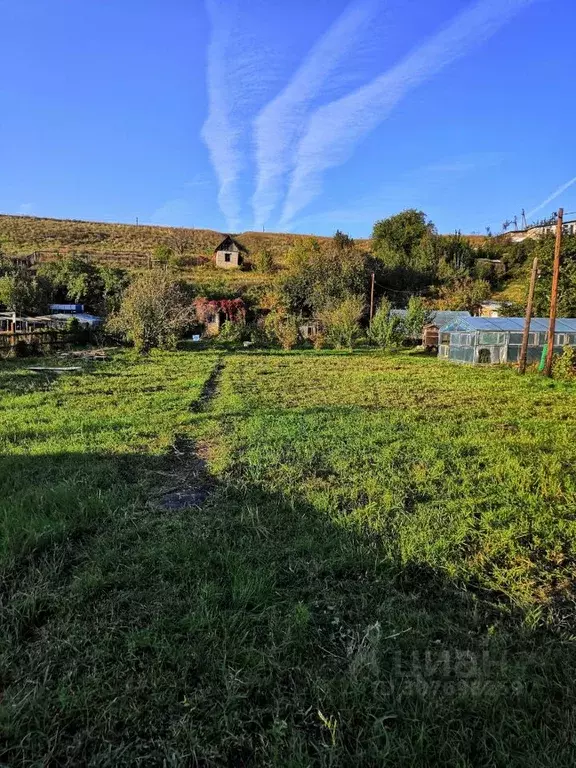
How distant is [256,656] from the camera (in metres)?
2.45

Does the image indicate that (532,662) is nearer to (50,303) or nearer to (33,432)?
(33,432)

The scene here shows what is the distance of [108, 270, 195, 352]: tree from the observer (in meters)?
22.0

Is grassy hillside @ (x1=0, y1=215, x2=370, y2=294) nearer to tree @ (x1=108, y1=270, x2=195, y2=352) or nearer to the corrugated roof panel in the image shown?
tree @ (x1=108, y1=270, x2=195, y2=352)

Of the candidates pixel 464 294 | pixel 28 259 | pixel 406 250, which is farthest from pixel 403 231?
pixel 28 259

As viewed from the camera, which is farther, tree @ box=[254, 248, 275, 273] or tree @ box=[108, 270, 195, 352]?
tree @ box=[254, 248, 275, 273]

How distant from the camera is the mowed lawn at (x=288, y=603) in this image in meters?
2.01

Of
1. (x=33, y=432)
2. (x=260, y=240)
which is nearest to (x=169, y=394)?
(x=33, y=432)

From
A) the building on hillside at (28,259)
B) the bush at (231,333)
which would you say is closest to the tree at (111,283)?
the building on hillside at (28,259)

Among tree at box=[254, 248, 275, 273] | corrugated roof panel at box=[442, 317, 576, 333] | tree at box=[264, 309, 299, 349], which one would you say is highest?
tree at box=[254, 248, 275, 273]

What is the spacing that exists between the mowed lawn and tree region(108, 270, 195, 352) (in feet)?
52.8

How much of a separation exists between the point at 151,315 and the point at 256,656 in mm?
21819

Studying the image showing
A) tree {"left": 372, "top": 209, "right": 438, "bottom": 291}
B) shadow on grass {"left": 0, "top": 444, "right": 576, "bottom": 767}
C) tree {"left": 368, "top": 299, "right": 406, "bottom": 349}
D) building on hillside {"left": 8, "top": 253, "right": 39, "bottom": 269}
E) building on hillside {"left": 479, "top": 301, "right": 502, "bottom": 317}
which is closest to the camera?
shadow on grass {"left": 0, "top": 444, "right": 576, "bottom": 767}

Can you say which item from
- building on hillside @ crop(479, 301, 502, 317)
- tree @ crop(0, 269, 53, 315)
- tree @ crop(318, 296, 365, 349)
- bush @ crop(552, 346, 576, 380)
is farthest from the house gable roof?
bush @ crop(552, 346, 576, 380)

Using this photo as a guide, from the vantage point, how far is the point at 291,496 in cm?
469
